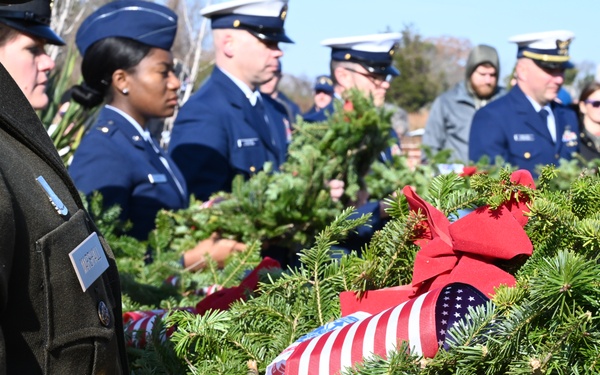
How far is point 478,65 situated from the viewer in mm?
8258

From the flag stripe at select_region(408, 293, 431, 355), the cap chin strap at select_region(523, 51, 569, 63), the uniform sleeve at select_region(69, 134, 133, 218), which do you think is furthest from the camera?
the cap chin strap at select_region(523, 51, 569, 63)

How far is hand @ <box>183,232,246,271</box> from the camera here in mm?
3682

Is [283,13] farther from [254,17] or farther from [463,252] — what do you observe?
[463,252]

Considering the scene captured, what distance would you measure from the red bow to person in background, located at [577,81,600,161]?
5712 mm

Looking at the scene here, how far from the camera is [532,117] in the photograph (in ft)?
23.3

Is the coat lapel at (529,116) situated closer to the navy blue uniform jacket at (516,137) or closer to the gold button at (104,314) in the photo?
the navy blue uniform jacket at (516,137)

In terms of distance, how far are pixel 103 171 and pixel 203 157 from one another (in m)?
0.89

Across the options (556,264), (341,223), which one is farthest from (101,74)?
(556,264)

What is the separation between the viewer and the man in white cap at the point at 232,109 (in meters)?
4.85

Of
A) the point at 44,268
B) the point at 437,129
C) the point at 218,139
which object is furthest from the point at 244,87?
the point at 44,268

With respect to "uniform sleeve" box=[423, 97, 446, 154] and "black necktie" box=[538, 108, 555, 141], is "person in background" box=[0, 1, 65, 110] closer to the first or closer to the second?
"black necktie" box=[538, 108, 555, 141]

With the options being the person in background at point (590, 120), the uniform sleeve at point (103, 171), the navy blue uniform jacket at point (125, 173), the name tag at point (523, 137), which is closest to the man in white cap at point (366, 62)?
the name tag at point (523, 137)

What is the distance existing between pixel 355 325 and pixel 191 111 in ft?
11.7

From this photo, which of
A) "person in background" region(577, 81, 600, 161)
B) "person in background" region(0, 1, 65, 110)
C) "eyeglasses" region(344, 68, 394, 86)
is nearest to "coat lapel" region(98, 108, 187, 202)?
"person in background" region(0, 1, 65, 110)
